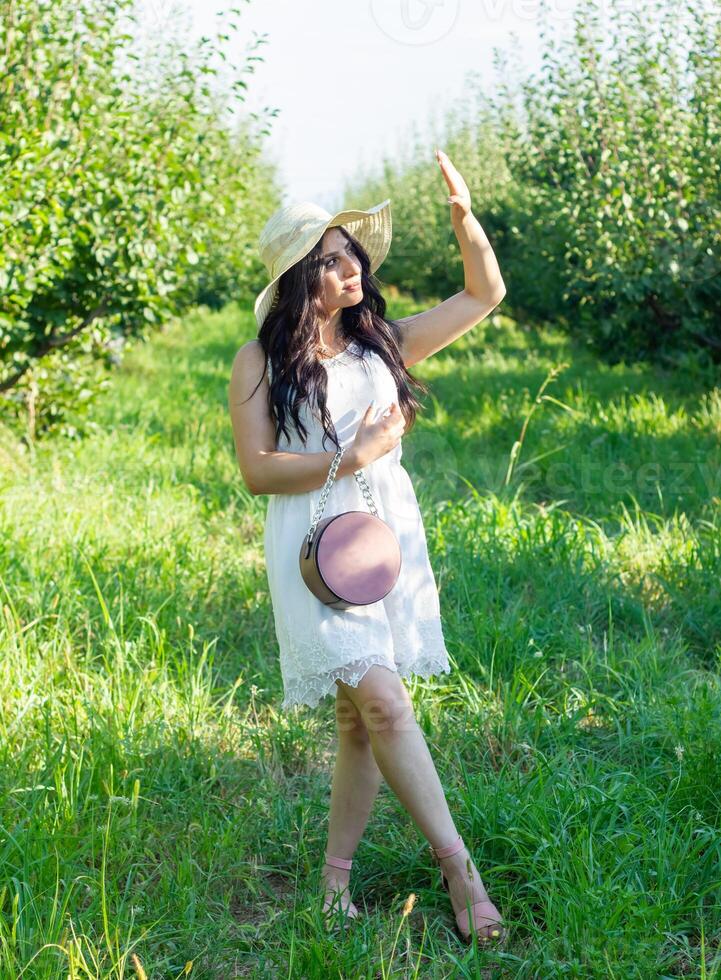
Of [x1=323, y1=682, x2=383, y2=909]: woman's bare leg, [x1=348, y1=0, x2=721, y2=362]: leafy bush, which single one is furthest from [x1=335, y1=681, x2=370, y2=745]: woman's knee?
[x1=348, y1=0, x2=721, y2=362]: leafy bush

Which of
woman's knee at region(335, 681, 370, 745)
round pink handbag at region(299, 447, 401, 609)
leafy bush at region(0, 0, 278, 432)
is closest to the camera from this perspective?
round pink handbag at region(299, 447, 401, 609)

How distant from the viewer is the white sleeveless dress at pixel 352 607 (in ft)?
7.19

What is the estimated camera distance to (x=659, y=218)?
22.0 feet

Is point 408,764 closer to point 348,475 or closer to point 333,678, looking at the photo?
point 333,678

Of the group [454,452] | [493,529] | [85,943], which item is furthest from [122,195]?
[85,943]

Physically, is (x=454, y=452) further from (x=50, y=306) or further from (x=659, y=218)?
(x=50, y=306)

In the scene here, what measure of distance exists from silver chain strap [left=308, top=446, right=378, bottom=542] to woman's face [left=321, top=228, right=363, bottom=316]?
0.34 m

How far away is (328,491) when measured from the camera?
2232 mm

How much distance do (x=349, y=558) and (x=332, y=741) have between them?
48.6 inches

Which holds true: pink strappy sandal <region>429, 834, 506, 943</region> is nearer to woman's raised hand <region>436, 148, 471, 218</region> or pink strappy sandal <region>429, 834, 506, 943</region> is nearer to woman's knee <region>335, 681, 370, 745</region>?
woman's knee <region>335, 681, 370, 745</region>

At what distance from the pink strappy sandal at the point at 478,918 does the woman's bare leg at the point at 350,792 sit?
214 mm

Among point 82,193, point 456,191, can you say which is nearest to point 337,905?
point 456,191

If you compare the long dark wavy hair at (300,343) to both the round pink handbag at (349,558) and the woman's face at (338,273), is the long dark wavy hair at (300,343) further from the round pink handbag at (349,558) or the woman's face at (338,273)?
the round pink handbag at (349,558)

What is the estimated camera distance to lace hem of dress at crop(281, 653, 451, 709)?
2.18m
